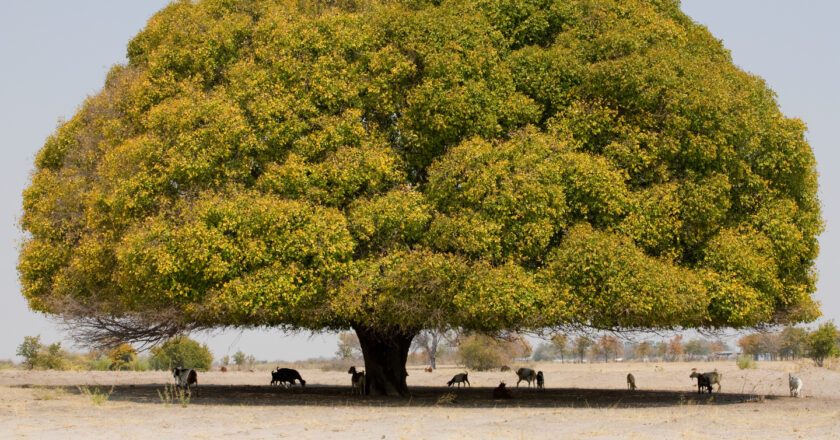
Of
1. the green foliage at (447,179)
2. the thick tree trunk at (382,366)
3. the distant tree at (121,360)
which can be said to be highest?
the green foliage at (447,179)

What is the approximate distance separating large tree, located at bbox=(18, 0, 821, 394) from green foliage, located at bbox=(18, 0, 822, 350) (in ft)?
0.23

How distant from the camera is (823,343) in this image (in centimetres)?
5244

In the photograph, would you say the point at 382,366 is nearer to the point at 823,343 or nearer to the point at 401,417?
the point at 401,417

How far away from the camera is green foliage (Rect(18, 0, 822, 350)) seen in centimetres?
1939

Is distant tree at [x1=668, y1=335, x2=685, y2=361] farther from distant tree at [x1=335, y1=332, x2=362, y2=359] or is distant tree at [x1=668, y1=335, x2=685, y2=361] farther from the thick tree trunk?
the thick tree trunk

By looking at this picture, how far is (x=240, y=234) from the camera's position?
19422 mm

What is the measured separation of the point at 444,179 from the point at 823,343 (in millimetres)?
42991

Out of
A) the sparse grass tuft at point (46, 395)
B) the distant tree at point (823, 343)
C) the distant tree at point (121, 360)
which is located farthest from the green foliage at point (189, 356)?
the distant tree at point (823, 343)

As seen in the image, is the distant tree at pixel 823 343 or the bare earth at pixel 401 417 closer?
the bare earth at pixel 401 417

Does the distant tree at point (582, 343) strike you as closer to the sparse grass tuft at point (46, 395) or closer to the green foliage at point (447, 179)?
the green foliage at point (447, 179)

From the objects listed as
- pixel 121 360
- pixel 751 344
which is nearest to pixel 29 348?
pixel 121 360

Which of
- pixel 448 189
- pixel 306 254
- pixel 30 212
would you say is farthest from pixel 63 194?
pixel 448 189

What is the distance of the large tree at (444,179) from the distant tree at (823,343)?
1326 inches

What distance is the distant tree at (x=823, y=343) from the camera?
172 ft
